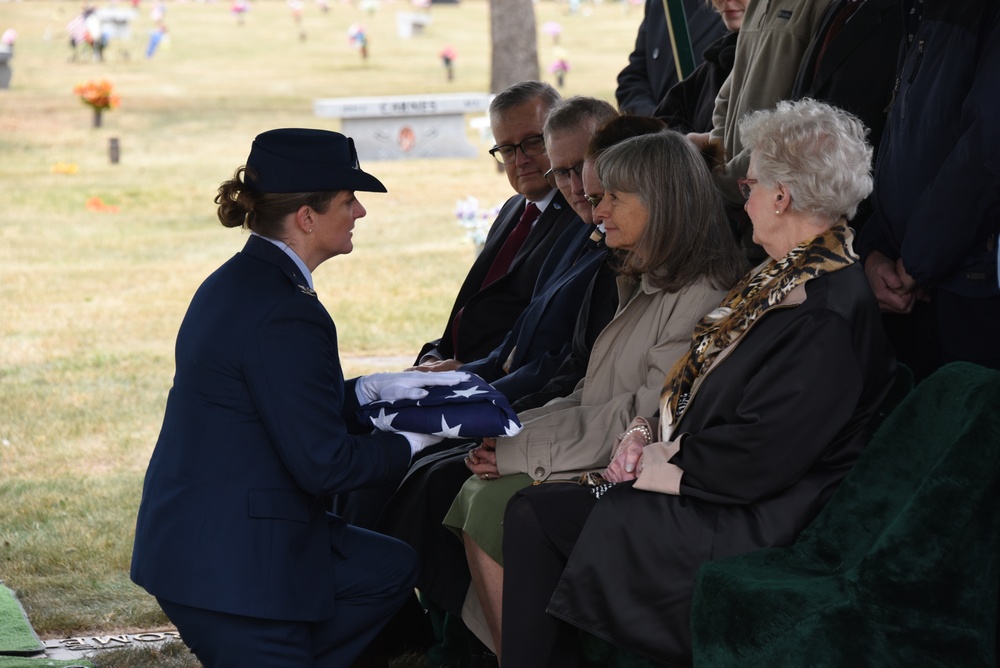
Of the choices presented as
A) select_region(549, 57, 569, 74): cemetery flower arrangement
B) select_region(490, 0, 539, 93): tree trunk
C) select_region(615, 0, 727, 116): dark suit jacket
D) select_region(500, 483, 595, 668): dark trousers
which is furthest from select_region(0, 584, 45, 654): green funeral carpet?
select_region(549, 57, 569, 74): cemetery flower arrangement

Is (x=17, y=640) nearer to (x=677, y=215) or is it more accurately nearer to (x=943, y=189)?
(x=677, y=215)

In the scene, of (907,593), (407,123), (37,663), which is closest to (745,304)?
(907,593)

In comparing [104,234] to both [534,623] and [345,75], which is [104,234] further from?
[345,75]

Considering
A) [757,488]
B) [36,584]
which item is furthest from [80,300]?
[757,488]

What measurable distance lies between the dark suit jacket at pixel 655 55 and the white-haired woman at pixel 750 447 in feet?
8.98

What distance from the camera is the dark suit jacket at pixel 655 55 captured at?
18.6ft

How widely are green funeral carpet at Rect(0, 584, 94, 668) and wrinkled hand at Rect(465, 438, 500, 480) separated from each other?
1.50 m

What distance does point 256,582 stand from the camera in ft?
9.55

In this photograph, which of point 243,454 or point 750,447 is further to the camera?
point 243,454

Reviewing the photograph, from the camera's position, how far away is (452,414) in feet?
10.5

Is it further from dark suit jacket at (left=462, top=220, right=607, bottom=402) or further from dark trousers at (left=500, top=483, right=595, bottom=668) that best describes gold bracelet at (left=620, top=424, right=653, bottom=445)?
dark suit jacket at (left=462, top=220, right=607, bottom=402)

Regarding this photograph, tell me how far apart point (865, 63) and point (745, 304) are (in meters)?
1.10

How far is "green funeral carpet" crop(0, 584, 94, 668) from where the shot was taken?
13.0ft

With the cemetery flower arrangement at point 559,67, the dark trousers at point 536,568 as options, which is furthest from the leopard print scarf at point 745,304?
the cemetery flower arrangement at point 559,67
